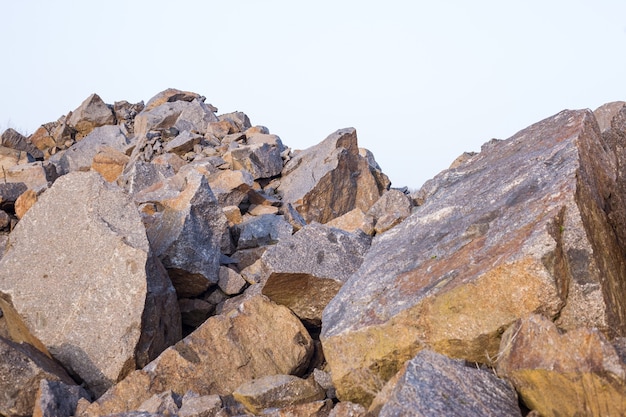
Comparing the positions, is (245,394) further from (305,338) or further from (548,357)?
(548,357)

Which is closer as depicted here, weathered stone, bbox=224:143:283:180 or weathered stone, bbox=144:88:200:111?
weathered stone, bbox=224:143:283:180

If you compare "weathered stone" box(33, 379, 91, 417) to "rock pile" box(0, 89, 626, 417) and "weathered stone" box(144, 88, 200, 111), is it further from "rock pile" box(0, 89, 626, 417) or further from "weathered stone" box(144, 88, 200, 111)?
"weathered stone" box(144, 88, 200, 111)

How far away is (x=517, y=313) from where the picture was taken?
4.05 m

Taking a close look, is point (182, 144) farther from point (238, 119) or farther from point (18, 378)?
point (18, 378)

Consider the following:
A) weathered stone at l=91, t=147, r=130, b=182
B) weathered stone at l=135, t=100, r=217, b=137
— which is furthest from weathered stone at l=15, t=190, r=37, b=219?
weathered stone at l=135, t=100, r=217, b=137

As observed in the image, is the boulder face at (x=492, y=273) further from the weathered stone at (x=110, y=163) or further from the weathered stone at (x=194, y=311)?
the weathered stone at (x=110, y=163)

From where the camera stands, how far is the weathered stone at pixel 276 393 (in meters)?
4.87

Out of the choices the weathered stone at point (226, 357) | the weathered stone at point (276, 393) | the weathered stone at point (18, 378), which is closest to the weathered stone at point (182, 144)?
the weathered stone at point (226, 357)

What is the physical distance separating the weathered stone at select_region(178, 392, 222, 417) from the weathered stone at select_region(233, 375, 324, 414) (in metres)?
0.25

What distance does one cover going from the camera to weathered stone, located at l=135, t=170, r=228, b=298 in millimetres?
7559

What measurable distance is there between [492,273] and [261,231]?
560cm

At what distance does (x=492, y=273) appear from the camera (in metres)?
4.11

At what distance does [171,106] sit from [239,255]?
10803 mm

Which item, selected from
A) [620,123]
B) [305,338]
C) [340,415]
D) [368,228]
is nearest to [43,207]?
[305,338]
